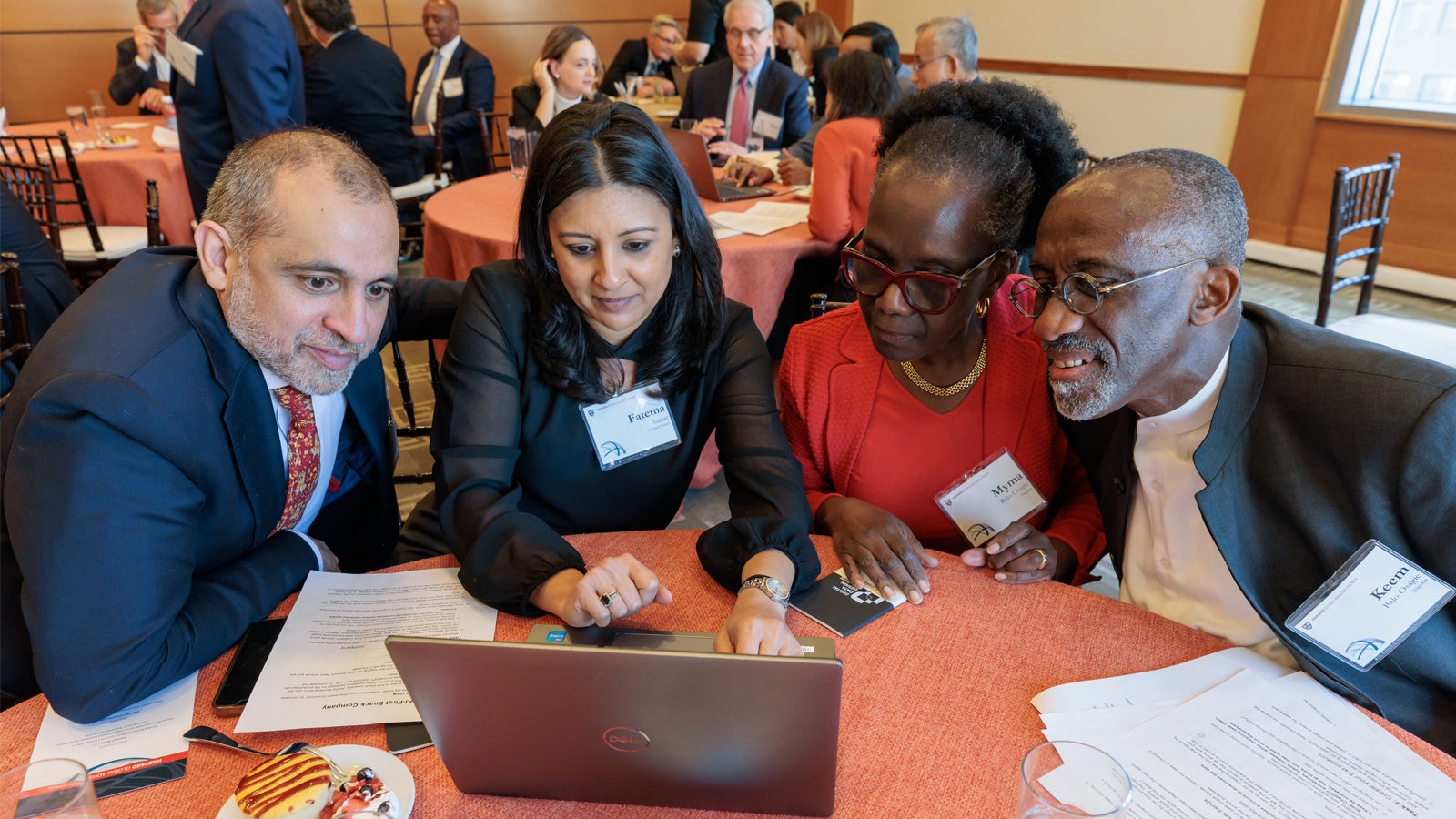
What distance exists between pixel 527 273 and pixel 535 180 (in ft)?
0.58

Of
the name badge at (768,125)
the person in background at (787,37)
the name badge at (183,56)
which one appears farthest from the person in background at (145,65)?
the person in background at (787,37)

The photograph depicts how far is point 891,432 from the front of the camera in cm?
167

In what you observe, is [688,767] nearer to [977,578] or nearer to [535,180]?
[977,578]

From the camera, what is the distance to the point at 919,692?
3.66 ft

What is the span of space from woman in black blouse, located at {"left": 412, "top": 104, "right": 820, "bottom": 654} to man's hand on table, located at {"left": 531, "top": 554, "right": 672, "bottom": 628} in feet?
0.30

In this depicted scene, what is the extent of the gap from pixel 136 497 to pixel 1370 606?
63.0 inches

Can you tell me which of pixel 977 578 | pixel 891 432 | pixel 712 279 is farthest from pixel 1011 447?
pixel 712 279

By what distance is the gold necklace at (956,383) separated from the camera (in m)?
1.63

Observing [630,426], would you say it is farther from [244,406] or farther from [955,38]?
[955,38]

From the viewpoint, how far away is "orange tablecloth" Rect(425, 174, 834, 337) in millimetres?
3250

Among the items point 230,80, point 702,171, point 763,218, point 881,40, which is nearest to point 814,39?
point 881,40

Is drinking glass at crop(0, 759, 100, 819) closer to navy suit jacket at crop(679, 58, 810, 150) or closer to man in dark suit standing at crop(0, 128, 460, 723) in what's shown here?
man in dark suit standing at crop(0, 128, 460, 723)

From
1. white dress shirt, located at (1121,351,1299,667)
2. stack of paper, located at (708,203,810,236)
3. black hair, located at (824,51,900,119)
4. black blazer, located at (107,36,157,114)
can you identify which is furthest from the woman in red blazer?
black blazer, located at (107,36,157,114)

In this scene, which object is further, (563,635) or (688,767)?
(563,635)
